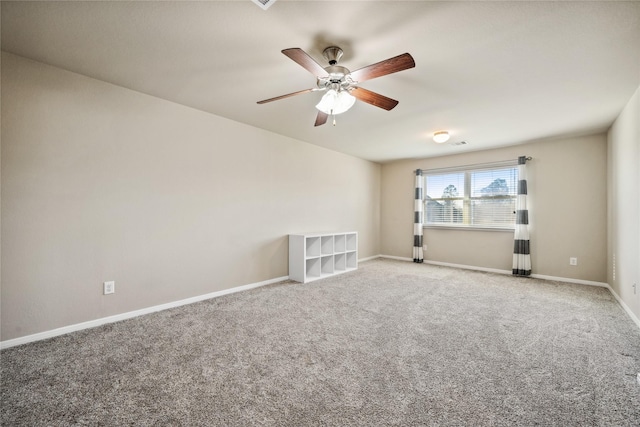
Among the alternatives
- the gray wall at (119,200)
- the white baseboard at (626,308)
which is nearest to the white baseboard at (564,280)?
the white baseboard at (626,308)

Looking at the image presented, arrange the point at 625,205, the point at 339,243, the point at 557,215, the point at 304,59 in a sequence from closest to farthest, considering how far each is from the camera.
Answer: the point at 304,59 < the point at 625,205 < the point at 557,215 < the point at 339,243

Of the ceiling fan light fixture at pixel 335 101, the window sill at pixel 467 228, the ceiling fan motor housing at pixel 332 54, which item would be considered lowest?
the window sill at pixel 467 228

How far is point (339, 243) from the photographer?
4.99 m

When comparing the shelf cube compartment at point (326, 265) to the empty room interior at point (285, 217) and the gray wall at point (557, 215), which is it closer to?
the empty room interior at point (285, 217)

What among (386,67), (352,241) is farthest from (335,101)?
(352,241)

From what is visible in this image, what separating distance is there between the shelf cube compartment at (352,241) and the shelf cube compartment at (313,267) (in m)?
0.90

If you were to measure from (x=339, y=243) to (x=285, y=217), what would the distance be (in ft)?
3.98

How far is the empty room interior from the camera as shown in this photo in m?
1.63

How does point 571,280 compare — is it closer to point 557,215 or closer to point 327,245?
point 557,215

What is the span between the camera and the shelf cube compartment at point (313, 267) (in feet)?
14.4

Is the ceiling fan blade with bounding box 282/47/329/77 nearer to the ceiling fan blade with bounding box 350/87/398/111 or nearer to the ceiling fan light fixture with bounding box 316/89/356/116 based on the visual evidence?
the ceiling fan light fixture with bounding box 316/89/356/116

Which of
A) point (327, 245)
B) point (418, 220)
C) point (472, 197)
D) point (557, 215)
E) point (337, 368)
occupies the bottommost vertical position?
point (337, 368)

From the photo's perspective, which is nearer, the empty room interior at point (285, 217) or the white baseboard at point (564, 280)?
the empty room interior at point (285, 217)

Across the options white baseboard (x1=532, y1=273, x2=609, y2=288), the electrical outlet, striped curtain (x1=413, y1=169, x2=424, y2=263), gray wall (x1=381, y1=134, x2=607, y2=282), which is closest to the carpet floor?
the electrical outlet
